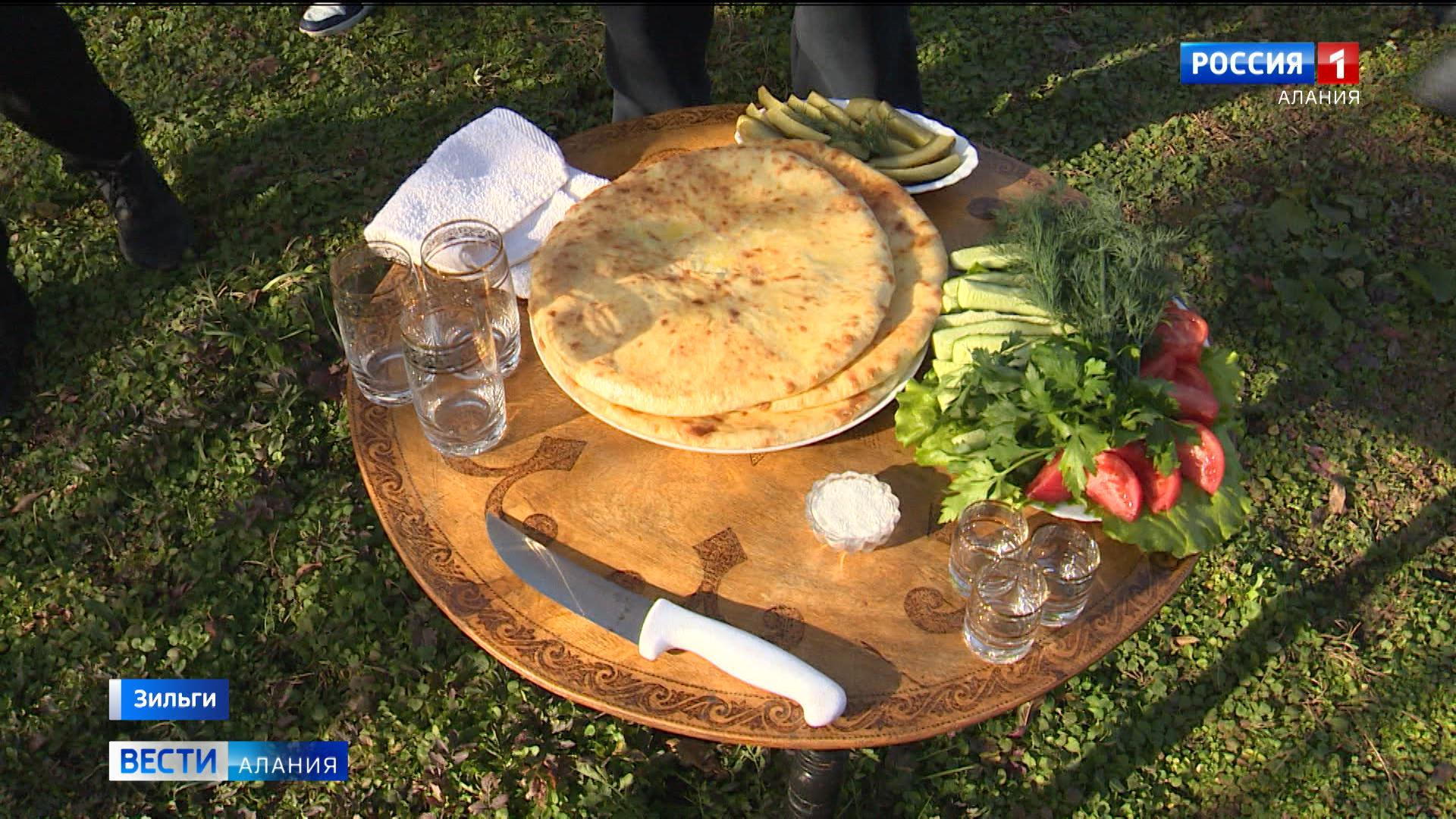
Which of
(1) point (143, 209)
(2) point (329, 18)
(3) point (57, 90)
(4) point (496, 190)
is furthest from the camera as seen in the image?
(2) point (329, 18)

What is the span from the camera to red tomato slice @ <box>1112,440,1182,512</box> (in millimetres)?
2537

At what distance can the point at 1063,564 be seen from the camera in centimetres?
256

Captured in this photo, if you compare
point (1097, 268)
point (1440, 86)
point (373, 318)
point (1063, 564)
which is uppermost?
point (373, 318)

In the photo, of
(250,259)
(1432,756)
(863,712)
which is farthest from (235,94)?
(1432,756)

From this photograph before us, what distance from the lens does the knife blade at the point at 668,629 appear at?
7.52 feet

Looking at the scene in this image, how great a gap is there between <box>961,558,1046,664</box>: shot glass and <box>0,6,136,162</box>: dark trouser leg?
429cm

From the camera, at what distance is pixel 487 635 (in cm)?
248

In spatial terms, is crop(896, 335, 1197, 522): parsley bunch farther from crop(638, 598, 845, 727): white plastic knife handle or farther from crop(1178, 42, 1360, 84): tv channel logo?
crop(1178, 42, 1360, 84): tv channel logo

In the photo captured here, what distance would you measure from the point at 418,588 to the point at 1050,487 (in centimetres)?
260

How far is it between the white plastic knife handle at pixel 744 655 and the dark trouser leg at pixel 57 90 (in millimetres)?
3811

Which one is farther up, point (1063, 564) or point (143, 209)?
point (143, 209)

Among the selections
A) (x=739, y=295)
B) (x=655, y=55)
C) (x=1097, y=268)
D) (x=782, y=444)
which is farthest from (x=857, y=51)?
(x=782, y=444)

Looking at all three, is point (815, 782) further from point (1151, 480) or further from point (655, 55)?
point (655, 55)

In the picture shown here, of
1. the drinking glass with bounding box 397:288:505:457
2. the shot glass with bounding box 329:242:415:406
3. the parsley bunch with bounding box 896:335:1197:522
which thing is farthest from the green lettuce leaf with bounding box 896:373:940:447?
the shot glass with bounding box 329:242:415:406
